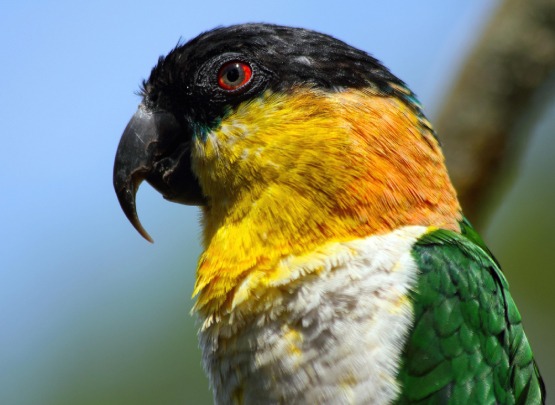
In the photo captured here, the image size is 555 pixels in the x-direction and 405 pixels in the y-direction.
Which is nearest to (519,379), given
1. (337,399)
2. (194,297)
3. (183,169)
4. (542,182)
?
(337,399)

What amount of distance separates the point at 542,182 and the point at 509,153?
6419 millimetres

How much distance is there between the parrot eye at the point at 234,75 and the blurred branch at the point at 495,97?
2.13m

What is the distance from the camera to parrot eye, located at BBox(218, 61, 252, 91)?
4.85 m

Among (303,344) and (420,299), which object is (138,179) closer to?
(303,344)

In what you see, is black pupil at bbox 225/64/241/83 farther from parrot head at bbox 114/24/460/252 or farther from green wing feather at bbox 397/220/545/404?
green wing feather at bbox 397/220/545/404

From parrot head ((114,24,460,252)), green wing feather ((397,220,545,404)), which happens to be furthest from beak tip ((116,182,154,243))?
green wing feather ((397,220,545,404))

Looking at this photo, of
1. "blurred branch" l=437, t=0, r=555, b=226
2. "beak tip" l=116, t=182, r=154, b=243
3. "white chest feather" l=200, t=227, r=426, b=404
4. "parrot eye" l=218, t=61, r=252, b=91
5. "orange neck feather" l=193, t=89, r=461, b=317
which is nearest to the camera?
"white chest feather" l=200, t=227, r=426, b=404

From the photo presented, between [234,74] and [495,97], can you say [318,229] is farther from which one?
[495,97]

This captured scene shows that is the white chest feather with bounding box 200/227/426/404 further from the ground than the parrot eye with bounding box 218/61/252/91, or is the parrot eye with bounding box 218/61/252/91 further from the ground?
the parrot eye with bounding box 218/61/252/91

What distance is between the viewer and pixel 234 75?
4871 mm

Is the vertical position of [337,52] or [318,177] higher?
[337,52]

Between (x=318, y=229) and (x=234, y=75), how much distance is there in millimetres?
Result: 1024

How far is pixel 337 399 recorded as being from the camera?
411cm

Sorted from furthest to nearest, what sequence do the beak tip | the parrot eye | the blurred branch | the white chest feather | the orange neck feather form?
1. the blurred branch
2. the beak tip
3. the parrot eye
4. the orange neck feather
5. the white chest feather
